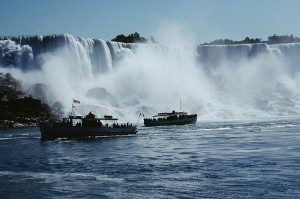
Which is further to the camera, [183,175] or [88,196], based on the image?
[183,175]

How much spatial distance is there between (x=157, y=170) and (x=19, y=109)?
66.1 meters

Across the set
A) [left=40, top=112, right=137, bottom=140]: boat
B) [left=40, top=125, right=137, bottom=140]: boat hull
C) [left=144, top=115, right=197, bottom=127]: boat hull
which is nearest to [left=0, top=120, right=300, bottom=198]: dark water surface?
[left=40, top=125, right=137, bottom=140]: boat hull

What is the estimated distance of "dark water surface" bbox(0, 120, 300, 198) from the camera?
25.4m

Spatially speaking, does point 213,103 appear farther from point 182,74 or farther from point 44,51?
point 44,51

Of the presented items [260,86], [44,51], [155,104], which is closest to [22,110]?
[44,51]

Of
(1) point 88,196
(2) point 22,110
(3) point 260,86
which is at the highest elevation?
(3) point 260,86

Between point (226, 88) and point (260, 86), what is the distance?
9.76 meters

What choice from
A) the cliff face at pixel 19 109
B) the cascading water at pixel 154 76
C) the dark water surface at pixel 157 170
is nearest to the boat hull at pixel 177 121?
the cascading water at pixel 154 76

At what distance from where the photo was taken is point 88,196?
80.7 ft

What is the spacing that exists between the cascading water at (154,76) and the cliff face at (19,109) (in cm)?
425

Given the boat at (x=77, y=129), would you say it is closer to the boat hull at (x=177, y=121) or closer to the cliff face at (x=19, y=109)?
the boat hull at (x=177, y=121)

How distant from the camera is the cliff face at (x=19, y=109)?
90.2 metres

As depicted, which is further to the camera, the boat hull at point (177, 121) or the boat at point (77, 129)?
the boat hull at point (177, 121)

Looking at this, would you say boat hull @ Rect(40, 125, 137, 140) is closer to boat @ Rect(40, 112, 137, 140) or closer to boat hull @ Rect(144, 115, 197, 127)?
boat @ Rect(40, 112, 137, 140)
